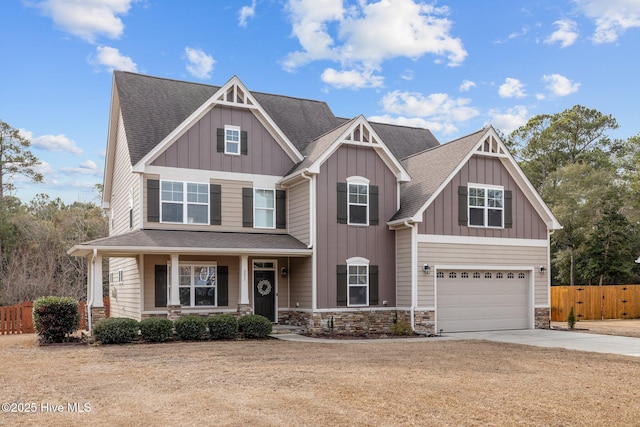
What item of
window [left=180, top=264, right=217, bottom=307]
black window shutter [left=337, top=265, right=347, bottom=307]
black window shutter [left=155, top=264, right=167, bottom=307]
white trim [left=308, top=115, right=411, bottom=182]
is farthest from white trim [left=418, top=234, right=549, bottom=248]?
black window shutter [left=155, top=264, right=167, bottom=307]

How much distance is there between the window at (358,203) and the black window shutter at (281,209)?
243 cm

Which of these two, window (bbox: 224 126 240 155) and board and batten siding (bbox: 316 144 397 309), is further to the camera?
window (bbox: 224 126 240 155)

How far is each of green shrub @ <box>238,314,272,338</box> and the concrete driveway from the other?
19.3 feet

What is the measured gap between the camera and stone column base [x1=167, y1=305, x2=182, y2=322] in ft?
58.4

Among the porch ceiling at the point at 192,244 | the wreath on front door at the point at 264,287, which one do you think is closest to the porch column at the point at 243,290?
the porch ceiling at the point at 192,244

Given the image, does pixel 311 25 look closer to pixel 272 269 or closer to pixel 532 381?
pixel 272 269

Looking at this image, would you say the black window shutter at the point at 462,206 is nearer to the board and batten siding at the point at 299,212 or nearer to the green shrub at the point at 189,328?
the board and batten siding at the point at 299,212

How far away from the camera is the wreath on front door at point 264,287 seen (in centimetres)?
2061

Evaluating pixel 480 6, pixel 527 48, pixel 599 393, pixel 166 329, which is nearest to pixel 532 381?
pixel 599 393

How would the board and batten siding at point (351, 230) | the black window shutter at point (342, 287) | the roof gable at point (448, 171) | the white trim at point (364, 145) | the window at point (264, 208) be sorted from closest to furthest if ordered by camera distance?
the white trim at point (364, 145) → the board and batten siding at point (351, 230) → the black window shutter at point (342, 287) → the roof gable at point (448, 171) → the window at point (264, 208)

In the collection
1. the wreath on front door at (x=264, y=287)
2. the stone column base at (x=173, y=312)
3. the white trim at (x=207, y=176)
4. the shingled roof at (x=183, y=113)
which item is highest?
the shingled roof at (x=183, y=113)

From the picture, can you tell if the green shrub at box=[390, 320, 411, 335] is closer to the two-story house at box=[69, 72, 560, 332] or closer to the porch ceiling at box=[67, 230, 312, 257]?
the two-story house at box=[69, 72, 560, 332]

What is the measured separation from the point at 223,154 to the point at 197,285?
441 centimetres

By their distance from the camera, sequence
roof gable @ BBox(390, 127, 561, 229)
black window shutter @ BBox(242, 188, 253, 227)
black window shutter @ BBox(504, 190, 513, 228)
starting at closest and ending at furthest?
roof gable @ BBox(390, 127, 561, 229) < black window shutter @ BBox(242, 188, 253, 227) < black window shutter @ BBox(504, 190, 513, 228)
